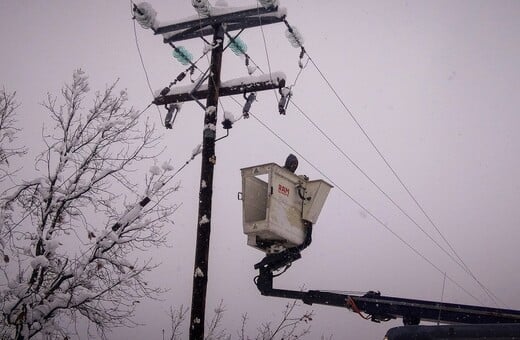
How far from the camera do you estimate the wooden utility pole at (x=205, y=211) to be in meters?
4.61

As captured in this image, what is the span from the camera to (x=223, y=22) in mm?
6508

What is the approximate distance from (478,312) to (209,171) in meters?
3.86

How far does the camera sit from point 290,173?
5715 millimetres

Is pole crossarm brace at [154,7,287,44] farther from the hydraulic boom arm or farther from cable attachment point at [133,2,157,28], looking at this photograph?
the hydraulic boom arm

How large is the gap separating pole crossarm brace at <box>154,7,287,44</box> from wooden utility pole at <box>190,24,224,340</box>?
2.64ft

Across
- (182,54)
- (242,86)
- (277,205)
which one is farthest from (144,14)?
(277,205)

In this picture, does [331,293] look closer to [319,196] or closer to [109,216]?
[319,196]

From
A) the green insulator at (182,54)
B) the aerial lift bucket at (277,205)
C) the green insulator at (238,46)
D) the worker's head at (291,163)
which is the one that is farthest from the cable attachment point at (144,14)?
the worker's head at (291,163)

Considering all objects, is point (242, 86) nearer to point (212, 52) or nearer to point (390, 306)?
point (212, 52)

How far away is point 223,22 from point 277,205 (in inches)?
129

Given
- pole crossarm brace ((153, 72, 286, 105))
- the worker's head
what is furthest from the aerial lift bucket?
pole crossarm brace ((153, 72, 286, 105))

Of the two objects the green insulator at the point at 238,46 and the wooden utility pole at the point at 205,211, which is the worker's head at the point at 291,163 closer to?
the wooden utility pole at the point at 205,211

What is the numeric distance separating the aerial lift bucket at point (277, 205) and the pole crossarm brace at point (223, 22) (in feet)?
8.56

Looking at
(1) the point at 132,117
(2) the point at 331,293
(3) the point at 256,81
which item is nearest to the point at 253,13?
(3) the point at 256,81
